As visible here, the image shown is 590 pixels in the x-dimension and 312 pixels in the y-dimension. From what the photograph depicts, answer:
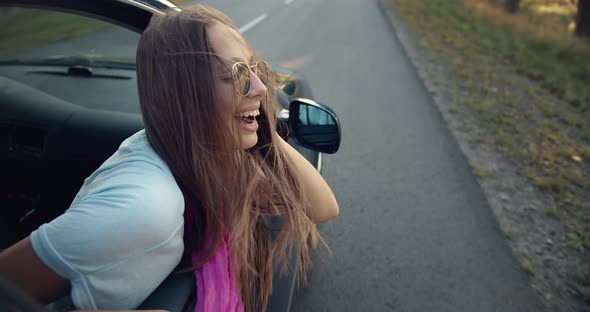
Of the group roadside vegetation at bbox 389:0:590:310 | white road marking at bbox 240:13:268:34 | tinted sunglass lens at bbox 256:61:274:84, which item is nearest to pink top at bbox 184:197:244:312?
tinted sunglass lens at bbox 256:61:274:84

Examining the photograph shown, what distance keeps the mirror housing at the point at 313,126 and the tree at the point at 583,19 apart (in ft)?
41.5

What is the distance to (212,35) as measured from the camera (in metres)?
1.10

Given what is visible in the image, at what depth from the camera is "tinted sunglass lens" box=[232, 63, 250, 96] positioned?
1101mm

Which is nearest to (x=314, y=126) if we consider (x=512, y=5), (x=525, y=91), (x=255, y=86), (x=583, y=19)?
(x=255, y=86)

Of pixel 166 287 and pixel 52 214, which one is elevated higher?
pixel 166 287

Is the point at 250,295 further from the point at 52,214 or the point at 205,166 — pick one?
the point at 52,214

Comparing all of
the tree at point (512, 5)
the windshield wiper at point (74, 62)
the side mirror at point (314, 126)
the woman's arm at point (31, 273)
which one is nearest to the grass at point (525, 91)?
the side mirror at point (314, 126)

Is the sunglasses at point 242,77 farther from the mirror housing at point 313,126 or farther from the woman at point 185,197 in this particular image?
the mirror housing at point 313,126

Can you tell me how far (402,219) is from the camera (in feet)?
10.0

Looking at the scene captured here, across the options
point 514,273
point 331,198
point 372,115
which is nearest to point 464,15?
point 372,115

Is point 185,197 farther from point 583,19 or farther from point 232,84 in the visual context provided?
point 583,19

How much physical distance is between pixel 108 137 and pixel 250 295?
1.04m

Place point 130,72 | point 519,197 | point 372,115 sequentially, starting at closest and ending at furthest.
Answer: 1. point 130,72
2. point 519,197
3. point 372,115

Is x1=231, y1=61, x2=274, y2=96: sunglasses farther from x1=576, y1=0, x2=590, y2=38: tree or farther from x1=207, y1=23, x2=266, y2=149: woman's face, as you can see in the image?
x1=576, y1=0, x2=590, y2=38: tree
